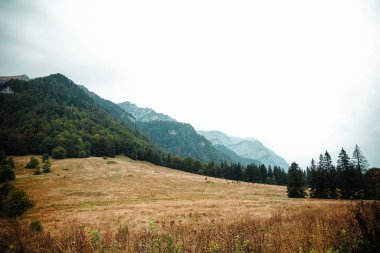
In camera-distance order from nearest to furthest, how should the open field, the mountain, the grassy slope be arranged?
the open field < the grassy slope < the mountain

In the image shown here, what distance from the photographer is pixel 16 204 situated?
103ft

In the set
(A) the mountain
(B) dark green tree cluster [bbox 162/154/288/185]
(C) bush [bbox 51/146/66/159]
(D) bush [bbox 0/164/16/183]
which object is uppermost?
(A) the mountain

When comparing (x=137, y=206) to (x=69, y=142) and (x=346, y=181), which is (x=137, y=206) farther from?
(x=69, y=142)

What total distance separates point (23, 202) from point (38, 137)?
90.0m

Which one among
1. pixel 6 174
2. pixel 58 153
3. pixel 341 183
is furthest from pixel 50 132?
pixel 341 183

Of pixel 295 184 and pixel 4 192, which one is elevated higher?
pixel 4 192

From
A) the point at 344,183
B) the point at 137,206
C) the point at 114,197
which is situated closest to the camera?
the point at 137,206

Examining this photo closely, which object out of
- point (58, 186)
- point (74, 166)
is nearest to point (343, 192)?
point (58, 186)

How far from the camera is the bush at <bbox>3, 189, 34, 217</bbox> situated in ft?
102

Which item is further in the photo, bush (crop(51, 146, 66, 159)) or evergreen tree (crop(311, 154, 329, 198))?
bush (crop(51, 146, 66, 159))

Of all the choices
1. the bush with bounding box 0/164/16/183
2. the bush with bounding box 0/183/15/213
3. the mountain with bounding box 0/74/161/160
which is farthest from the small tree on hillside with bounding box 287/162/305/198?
the mountain with bounding box 0/74/161/160

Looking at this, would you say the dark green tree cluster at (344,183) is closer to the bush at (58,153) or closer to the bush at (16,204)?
the bush at (16,204)

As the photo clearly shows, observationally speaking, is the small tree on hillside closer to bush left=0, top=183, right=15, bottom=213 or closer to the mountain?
bush left=0, top=183, right=15, bottom=213

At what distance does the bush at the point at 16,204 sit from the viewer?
102 ft
